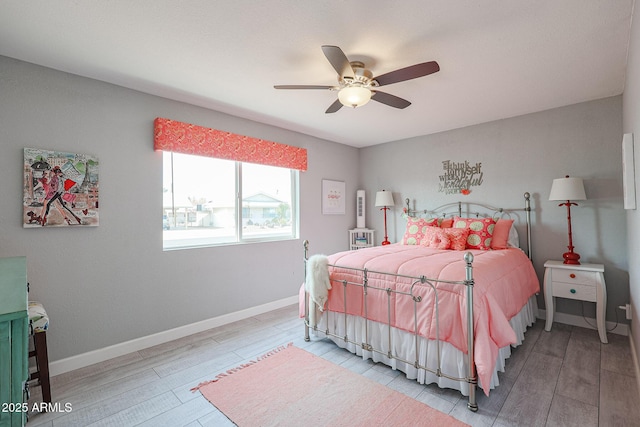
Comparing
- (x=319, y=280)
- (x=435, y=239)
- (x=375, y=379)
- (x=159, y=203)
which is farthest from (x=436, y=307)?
(x=159, y=203)

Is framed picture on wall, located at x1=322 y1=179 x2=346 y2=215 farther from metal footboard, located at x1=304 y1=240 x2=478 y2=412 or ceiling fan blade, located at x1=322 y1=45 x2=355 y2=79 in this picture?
ceiling fan blade, located at x1=322 y1=45 x2=355 y2=79

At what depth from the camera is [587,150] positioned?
10.4 ft

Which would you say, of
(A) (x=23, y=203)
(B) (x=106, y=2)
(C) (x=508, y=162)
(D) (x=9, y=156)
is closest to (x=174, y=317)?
(A) (x=23, y=203)

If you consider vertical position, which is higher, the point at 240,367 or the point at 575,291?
the point at 575,291

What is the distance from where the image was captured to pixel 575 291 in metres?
2.90

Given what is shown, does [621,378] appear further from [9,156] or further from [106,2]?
[9,156]

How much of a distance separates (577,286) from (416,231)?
1.65 meters

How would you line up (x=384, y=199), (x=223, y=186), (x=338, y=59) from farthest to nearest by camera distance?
(x=384, y=199)
(x=223, y=186)
(x=338, y=59)

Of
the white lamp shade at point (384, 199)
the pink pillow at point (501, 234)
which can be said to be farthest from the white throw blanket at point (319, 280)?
the white lamp shade at point (384, 199)

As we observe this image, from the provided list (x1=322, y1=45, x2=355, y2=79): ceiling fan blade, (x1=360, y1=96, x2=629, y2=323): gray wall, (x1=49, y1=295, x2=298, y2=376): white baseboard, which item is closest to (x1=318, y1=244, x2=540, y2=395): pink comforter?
(x1=360, y1=96, x2=629, y2=323): gray wall

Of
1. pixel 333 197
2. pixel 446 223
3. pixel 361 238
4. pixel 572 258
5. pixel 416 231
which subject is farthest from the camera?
pixel 361 238

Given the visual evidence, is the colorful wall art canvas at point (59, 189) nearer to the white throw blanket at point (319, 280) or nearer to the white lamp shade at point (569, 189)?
the white throw blanket at point (319, 280)

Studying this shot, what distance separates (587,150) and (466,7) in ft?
8.45

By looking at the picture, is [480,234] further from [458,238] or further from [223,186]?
[223,186]
